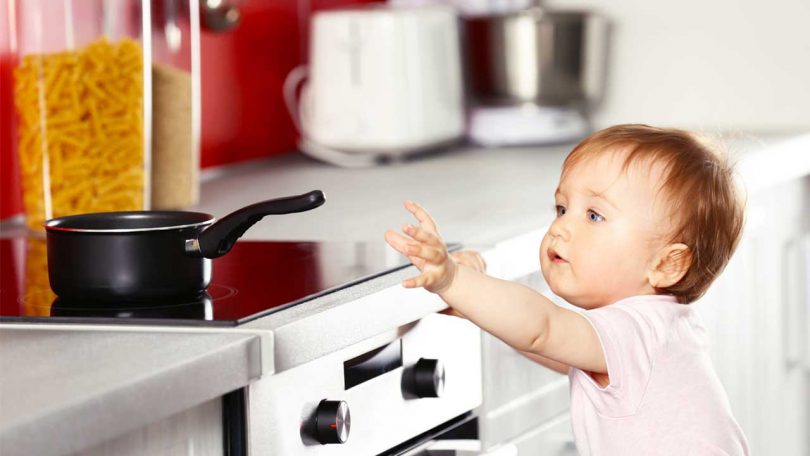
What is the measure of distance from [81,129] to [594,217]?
2.28ft

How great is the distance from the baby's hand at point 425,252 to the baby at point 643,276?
17 centimetres

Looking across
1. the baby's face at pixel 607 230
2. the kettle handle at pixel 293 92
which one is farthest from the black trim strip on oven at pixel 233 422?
the kettle handle at pixel 293 92

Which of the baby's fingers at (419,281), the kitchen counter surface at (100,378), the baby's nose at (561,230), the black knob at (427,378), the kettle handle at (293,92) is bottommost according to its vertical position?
the black knob at (427,378)

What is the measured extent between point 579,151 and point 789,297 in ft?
4.21

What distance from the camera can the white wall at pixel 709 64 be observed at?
273 centimetres

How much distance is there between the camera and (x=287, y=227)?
169cm

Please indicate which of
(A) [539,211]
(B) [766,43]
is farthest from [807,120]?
(A) [539,211]

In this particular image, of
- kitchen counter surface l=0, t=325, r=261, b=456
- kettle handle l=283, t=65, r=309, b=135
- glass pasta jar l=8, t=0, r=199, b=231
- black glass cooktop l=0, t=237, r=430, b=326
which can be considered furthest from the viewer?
kettle handle l=283, t=65, r=309, b=135

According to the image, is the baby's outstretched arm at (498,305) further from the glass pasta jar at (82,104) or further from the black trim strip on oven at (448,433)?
the glass pasta jar at (82,104)

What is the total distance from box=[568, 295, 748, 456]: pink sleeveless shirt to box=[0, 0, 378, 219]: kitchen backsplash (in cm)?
125

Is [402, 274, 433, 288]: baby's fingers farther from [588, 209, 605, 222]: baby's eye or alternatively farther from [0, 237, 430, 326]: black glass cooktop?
[588, 209, 605, 222]: baby's eye

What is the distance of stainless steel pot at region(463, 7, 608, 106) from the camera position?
2670 mm

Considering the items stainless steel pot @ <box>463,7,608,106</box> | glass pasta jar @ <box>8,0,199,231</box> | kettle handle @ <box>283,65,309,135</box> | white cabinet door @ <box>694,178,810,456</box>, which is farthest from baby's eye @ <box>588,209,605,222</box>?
stainless steel pot @ <box>463,7,608,106</box>

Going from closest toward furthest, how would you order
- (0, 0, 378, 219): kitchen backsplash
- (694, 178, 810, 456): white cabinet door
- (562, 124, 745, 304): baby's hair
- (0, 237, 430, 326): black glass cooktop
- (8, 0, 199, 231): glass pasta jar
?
(0, 237, 430, 326): black glass cooktop < (562, 124, 745, 304): baby's hair < (8, 0, 199, 231): glass pasta jar < (694, 178, 810, 456): white cabinet door < (0, 0, 378, 219): kitchen backsplash
